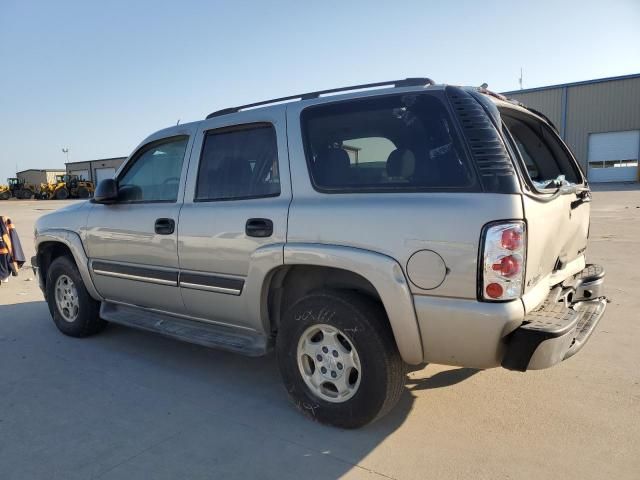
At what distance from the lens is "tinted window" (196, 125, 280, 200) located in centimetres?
335

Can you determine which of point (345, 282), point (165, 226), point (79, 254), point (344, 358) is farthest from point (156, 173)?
point (344, 358)

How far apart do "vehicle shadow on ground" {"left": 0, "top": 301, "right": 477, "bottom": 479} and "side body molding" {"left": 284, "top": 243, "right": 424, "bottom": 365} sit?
63 centimetres

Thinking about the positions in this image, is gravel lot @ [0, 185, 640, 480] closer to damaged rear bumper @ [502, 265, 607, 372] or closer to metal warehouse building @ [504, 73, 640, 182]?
damaged rear bumper @ [502, 265, 607, 372]

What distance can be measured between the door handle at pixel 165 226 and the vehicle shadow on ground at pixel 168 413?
113 cm

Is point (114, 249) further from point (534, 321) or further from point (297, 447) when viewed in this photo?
point (534, 321)

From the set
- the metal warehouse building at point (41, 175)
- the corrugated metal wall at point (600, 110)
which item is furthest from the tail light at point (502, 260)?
the metal warehouse building at point (41, 175)

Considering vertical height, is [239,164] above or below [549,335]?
above

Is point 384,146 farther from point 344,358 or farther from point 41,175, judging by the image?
point 41,175

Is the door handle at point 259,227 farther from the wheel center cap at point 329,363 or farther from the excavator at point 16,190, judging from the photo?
the excavator at point 16,190

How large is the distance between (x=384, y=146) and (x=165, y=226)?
1805mm

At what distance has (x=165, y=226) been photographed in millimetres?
3764

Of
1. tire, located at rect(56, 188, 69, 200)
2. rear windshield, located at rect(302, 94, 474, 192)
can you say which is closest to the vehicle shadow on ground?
rear windshield, located at rect(302, 94, 474, 192)

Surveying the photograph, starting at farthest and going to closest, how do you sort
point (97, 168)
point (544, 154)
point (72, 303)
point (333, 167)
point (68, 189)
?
point (97, 168) < point (68, 189) < point (72, 303) < point (544, 154) < point (333, 167)

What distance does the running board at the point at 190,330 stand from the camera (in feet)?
11.1
